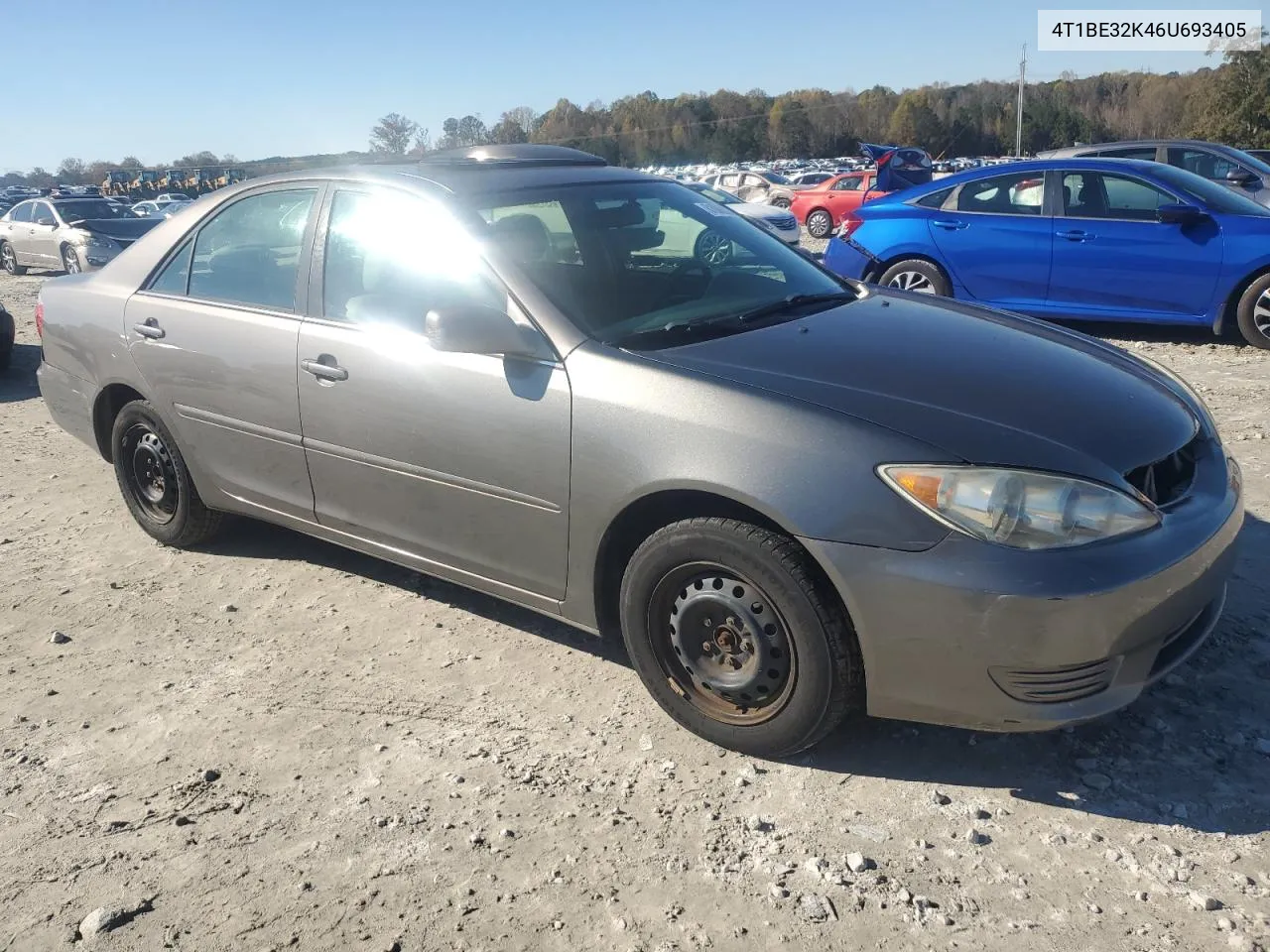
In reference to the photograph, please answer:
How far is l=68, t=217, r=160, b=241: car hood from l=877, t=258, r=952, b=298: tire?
1253cm

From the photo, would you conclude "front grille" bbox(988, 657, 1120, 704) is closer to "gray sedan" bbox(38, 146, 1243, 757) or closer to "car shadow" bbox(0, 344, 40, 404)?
"gray sedan" bbox(38, 146, 1243, 757)

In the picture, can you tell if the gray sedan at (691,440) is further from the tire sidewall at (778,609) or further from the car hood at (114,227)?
the car hood at (114,227)

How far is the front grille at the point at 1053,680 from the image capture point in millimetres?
2494

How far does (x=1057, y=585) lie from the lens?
2.40 meters

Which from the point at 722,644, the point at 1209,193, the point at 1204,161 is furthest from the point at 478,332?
the point at 1204,161

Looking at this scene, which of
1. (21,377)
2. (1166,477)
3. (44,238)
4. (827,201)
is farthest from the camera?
(827,201)

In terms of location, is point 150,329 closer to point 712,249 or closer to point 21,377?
point 712,249

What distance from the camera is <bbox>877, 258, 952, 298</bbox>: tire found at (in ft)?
28.3

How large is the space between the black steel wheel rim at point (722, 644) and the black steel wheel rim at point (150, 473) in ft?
8.55

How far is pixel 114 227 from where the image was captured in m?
16.7

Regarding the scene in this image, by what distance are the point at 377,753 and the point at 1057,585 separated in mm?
1946

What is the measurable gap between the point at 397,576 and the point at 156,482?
1264 millimetres

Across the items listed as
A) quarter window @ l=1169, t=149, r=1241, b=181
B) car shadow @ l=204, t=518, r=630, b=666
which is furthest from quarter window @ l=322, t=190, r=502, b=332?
quarter window @ l=1169, t=149, r=1241, b=181

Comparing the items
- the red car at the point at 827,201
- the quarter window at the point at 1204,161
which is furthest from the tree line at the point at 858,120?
the quarter window at the point at 1204,161
